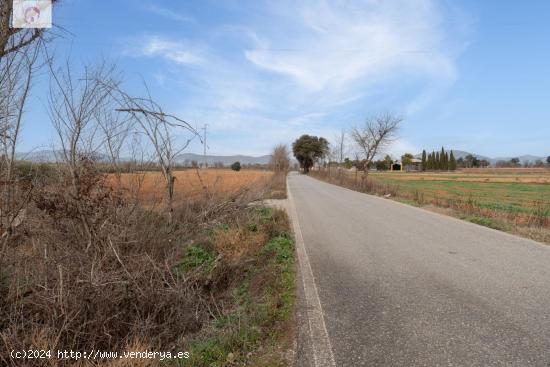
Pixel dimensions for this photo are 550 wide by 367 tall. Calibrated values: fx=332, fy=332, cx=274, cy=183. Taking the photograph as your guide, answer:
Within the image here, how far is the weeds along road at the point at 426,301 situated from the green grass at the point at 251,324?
0.90ft

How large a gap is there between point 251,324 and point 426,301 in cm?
234

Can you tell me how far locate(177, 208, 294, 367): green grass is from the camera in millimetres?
3043

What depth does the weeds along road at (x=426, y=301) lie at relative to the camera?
3.12 metres

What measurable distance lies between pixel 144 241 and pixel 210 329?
2.30m

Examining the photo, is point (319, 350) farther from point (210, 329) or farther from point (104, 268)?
point (104, 268)

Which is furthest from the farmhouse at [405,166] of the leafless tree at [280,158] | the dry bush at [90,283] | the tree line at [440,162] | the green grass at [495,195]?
the dry bush at [90,283]

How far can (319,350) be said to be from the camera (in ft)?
10.4

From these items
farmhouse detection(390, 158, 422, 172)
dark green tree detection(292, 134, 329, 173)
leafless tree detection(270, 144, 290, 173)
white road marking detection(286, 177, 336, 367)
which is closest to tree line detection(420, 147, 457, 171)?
farmhouse detection(390, 158, 422, 172)

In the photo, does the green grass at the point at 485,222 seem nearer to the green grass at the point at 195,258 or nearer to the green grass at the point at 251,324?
the green grass at the point at 251,324

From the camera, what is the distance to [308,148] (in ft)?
278

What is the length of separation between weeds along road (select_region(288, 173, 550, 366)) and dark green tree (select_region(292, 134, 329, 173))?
250 feet

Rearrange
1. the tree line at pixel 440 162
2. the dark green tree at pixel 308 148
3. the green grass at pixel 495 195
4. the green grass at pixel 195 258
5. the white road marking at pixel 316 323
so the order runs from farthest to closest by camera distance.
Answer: the tree line at pixel 440 162, the dark green tree at pixel 308 148, the green grass at pixel 495 195, the green grass at pixel 195 258, the white road marking at pixel 316 323

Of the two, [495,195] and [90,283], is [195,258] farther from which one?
[495,195]

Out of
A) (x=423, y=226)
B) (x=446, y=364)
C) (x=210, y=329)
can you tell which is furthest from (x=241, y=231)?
(x=423, y=226)
